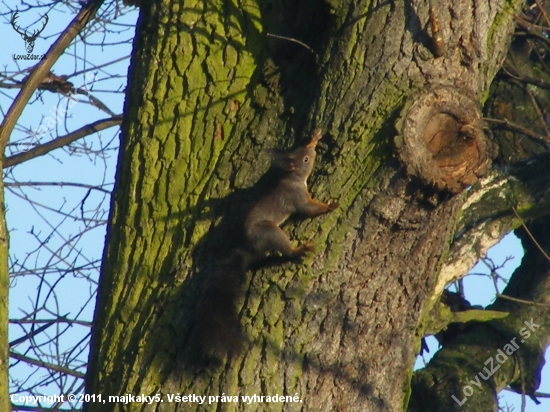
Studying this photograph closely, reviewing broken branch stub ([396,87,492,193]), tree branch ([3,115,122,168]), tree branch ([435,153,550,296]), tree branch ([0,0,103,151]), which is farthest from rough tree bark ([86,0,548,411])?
tree branch ([435,153,550,296])

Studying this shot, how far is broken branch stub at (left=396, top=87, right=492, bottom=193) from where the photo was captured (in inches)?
96.6

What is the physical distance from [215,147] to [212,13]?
0.56 metres

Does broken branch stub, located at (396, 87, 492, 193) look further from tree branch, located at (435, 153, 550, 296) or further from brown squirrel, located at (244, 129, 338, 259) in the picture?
tree branch, located at (435, 153, 550, 296)

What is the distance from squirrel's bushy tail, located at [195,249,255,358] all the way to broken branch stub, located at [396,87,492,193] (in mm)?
697

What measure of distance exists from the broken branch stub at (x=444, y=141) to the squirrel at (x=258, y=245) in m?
0.32

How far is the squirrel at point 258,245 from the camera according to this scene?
2.48 meters

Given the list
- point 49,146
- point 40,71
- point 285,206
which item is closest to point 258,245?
point 285,206

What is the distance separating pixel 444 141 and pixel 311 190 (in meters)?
0.50

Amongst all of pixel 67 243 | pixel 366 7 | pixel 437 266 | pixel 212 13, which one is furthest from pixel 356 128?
pixel 67 243

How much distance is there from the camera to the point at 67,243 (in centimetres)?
464

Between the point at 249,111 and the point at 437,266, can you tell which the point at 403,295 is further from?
the point at 249,111

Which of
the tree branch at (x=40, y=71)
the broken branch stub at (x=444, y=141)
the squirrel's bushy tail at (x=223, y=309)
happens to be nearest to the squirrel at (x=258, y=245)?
the squirrel's bushy tail at (x=223, y=309)

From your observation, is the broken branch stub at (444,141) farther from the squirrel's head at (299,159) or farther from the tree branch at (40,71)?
the tree branch at (40,71)

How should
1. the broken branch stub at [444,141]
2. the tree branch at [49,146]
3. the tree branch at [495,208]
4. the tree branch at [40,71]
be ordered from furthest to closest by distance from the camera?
1. the tree branch at [495,208]
2. the tree branch at [49,146]
3. the tree branch at [40,71]
4. the broken branch stub at [444,141]
